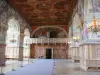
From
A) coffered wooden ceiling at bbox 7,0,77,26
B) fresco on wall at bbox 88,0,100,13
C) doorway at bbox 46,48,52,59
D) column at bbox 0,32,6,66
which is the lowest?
doorway at bbox 46,48,52,59

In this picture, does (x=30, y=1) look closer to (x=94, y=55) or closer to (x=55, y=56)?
(x=94, y=55)

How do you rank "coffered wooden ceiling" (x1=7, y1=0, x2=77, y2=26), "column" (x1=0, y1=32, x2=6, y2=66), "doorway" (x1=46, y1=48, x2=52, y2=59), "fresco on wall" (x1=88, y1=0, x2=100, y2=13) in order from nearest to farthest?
"fresco on wall" (x1=88, y1=0, x2=100, y2=13) < "column" (x1=0, y1=32, x2=6, y2=66) < "coffered wooden ceiling" (x1=7, y1=0, x2=77, y2=26) < "doorway" (x1=46, y1=48, x2=52, y2=59)

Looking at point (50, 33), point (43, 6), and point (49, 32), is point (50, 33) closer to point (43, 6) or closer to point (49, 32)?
point (49, 32)

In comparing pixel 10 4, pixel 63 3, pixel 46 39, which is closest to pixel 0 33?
pixel 10 4

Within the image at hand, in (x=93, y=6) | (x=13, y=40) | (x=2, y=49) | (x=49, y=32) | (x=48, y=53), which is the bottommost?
(x=48, y=53)

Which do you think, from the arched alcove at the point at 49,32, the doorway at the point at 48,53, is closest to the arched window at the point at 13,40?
the arched alcove at the point at 49,32

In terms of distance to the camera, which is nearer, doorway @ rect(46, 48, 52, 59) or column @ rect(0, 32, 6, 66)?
column @ rect(0, 32, 6, 66)

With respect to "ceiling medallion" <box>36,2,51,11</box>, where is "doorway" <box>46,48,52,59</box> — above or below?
below

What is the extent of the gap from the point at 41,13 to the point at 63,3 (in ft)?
21.2

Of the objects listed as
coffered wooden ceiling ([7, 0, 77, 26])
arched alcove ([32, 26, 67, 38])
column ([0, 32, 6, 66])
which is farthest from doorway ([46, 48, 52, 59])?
column ([0, 32, 6, 66])

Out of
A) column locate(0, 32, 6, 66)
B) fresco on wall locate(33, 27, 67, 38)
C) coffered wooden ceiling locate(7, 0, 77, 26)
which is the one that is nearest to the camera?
column locate(0, 32, 6, 66)

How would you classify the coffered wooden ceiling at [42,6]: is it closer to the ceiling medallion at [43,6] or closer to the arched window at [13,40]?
the ceiling medallion at [43,6]

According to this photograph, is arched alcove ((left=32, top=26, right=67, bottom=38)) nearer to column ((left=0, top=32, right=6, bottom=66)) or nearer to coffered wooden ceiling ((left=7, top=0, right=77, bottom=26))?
coffered wooden ceiling ((left=7, top=0, right=77, bottom=26))

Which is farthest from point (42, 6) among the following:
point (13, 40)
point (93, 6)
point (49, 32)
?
→ point (49, 32)
